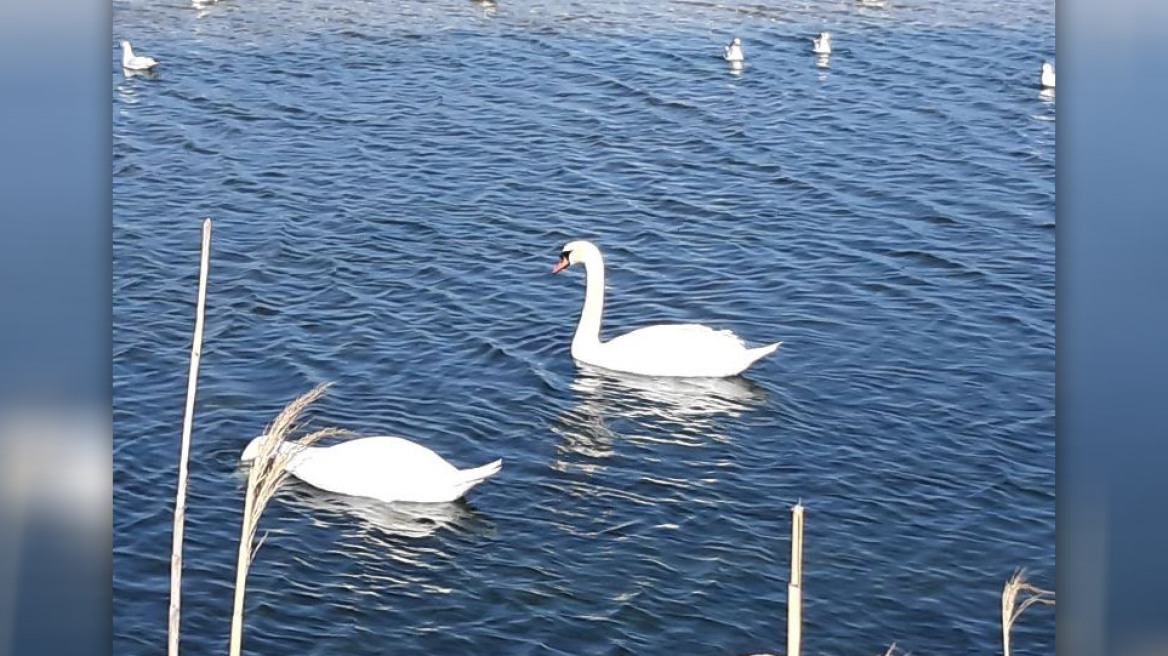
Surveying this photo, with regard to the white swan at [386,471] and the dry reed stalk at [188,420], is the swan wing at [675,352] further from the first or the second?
the dry reed stalk at [188,420]

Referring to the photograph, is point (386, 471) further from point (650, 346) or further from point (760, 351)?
point (760, 351)

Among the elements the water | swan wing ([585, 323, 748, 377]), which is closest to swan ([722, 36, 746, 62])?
the water

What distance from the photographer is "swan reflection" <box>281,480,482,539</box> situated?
5938mm

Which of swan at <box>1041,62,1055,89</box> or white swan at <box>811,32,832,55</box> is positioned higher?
white swan at <box>811,32,832,55</box>

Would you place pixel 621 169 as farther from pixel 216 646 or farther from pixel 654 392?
pixel 216 646

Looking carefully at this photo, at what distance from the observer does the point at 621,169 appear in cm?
708

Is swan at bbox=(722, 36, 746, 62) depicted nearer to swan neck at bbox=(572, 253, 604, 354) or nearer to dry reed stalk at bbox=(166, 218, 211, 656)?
swan neck at bbox=(572, 253, 604, 354)

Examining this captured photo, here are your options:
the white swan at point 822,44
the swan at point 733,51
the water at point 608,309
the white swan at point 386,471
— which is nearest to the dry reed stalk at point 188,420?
the water at point 608,309

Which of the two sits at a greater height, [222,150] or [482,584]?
[222,150]

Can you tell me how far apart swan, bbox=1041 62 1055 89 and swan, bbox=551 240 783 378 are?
4.47ft

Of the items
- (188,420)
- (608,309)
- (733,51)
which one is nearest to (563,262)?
(608,309)

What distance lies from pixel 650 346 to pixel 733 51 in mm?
1031
